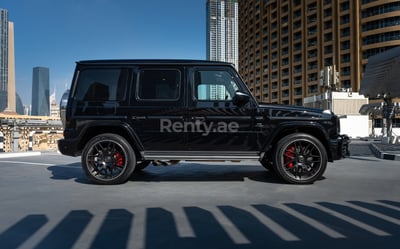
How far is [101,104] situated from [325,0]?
249 ft

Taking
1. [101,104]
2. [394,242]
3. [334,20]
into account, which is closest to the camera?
[394,242]

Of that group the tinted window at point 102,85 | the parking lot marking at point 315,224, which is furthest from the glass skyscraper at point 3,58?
the parking lot marking at point 315,224

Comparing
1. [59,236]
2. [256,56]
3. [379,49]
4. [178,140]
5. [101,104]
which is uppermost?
[256,56]

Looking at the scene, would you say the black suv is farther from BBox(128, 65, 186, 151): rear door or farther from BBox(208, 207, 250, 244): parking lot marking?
BBox(208, 207, 250, 244): parking lot marking

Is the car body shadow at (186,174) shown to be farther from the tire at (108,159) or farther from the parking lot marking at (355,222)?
the parking lot marking at (355,222)

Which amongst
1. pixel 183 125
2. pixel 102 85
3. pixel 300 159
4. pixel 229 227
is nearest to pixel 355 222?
Result: pixel 229 227

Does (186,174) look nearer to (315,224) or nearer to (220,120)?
(220,120)

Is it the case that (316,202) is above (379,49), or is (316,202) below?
below

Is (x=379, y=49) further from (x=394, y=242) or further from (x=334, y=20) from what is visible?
(x=394, y=242)

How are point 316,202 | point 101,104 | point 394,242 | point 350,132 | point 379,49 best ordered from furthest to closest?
point 379,49
point 350,132
point 101,104
point 316,202
point 394,242

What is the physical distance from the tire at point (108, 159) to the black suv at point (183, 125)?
0.02 meters

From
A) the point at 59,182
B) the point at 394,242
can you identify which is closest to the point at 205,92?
the point at 59,182

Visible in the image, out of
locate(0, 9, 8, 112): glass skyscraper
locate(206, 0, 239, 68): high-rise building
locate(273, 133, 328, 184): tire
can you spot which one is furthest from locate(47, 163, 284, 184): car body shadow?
locate(0, 9, 8, 112): glass skyscraper

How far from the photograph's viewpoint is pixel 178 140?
5594mm
